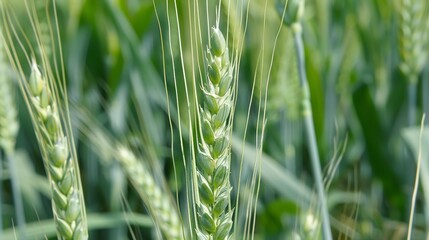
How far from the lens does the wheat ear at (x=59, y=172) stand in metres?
0.65

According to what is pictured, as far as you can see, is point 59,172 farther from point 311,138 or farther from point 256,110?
point 256,110

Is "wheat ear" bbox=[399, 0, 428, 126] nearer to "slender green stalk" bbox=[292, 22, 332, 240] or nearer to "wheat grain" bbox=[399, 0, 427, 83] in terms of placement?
"wheat grain" bbox=[399, 0, 427, 83]

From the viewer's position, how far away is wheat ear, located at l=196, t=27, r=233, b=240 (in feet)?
1.84

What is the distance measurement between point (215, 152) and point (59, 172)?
17 cm

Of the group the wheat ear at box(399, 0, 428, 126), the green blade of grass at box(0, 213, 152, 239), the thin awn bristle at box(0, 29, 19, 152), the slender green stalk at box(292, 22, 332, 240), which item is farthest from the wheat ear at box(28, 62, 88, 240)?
the wheat ear at box(399, 0, 428, 126)

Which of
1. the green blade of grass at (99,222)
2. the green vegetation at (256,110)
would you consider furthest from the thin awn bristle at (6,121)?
the green blade of grass at (99,222)

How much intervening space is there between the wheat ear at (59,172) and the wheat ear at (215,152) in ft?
0.44

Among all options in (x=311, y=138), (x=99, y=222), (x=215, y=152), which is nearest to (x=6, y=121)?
(x=99, y=222)

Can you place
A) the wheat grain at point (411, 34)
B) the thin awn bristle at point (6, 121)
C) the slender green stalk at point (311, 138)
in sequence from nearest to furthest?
the slender green stalk at point (311, 138) < the thin awn bristle at point (6, 121) < the wheat grain at point (411, 34)

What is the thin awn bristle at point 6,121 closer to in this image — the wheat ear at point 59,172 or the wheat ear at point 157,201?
the wheat ear at point 157,201

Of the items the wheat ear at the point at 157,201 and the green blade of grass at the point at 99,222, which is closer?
the wheat ear at the point at 157,201

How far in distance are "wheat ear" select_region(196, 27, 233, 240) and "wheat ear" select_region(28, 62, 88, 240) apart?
0.44 ft

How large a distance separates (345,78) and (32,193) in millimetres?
714

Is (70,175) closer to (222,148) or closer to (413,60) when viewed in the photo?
(222,148)
